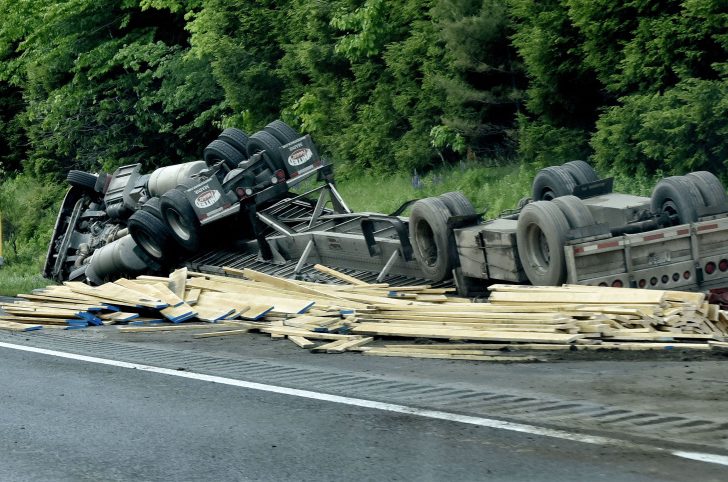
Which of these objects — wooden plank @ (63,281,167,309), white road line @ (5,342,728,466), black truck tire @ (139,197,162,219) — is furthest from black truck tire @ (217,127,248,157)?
white road line @ (5,342,728,466)

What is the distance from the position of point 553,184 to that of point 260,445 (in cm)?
797

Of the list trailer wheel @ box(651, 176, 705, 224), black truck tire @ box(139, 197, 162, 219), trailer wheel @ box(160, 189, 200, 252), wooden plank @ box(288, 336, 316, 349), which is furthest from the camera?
black truck tire @ box(139, 197, 162, 219)

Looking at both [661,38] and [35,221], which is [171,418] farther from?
[35,221]

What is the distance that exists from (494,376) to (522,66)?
13.9 m

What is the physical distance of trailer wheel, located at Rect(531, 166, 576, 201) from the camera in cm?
1470

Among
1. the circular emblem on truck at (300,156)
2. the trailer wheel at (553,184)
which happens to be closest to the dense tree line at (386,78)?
the trailer wheel at (553,184)

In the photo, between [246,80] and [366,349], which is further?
[246,80]

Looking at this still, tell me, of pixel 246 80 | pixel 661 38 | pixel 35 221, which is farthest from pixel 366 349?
pixel 35 221

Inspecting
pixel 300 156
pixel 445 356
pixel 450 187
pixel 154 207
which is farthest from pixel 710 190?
pixel 450 187

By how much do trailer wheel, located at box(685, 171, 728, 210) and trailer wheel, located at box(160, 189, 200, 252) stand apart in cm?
831

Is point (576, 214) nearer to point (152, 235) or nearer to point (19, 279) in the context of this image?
point (152, 235)

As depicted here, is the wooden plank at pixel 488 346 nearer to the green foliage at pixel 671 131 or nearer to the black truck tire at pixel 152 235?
the green foliage at pixel 671 131

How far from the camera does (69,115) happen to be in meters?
40.7

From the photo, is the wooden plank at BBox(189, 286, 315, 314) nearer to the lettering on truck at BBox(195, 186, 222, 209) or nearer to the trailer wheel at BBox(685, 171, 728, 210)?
the lettering on truck at BBox(195, 186, 222, 209)
